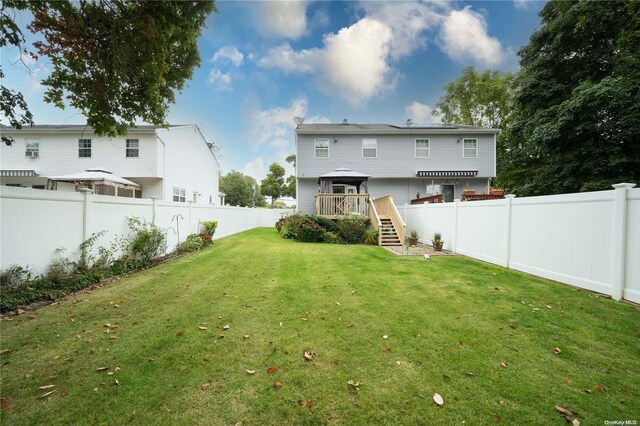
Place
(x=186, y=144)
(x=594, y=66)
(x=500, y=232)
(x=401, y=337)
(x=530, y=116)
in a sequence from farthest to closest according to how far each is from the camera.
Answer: (x=186, y=144)
(x=530, y=116)
(x=594, y=66)
(x=500, y=232)
(x=401, y=337)

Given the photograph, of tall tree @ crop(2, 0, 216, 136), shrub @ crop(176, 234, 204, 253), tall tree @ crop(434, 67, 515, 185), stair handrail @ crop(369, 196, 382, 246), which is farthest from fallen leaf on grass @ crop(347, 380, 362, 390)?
tall tree @ crop(434, 67, 515, 185)

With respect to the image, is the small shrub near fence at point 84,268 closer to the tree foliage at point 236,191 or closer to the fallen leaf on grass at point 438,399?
the fallen leaf on grass at point 438,399

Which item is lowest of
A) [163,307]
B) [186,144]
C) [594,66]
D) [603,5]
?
[163,307]

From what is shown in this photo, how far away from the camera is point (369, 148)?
17188 mm

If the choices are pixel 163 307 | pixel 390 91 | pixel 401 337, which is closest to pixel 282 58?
pixel 390 91

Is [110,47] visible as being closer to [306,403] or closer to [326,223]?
[306,403]

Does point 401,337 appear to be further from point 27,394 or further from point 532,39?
point 532,39

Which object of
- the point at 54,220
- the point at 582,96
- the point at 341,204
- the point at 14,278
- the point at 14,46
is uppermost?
the point at 582,96

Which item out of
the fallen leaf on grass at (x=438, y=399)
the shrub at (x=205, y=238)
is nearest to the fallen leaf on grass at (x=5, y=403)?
the fallen leaf on grass at (x=438, y=399)

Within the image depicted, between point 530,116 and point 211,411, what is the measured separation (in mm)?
17796

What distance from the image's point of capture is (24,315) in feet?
12.3

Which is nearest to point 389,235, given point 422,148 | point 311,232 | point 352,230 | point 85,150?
point 352,230

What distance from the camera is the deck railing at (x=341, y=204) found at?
13.4 m

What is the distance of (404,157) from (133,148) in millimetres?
16863
